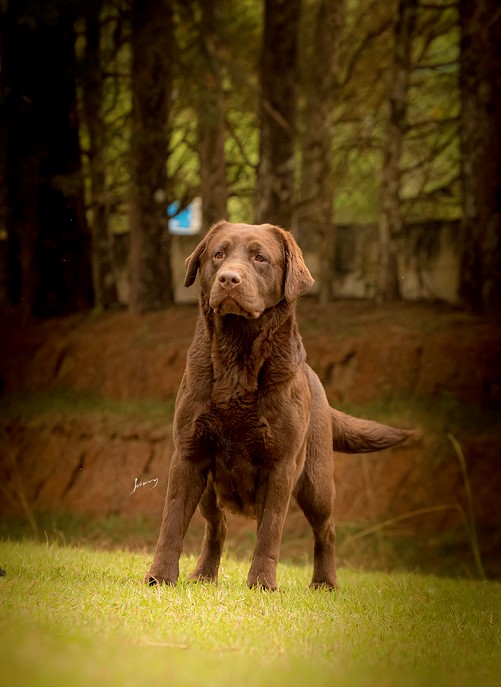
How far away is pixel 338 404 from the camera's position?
12172 mm

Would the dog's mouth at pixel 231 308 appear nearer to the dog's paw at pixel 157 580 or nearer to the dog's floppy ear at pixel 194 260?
the dog's floppy ear at pixel 194 260

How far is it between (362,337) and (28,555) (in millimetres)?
6203

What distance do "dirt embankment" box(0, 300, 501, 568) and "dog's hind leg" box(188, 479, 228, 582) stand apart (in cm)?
437

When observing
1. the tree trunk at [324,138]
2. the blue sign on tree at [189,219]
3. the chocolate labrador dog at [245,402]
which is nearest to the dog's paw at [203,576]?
the chocolate labrador dog at [245,402]

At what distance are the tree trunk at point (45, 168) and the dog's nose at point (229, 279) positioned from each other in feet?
29.2

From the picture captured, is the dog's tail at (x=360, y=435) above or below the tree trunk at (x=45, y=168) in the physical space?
below

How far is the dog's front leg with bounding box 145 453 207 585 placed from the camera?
5.81 meters

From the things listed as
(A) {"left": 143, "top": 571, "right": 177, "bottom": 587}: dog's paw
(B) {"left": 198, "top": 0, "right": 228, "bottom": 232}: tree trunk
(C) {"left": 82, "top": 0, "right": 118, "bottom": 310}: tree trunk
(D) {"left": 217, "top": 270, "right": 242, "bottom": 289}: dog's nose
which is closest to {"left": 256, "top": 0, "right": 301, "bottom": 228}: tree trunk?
(B) {"left": 198, "top": 0, "right": 228, "bottom": 232}: tree trunk

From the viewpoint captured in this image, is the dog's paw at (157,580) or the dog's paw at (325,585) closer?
the dog's paw at (157,580)

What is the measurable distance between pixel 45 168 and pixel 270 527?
9516 millimetres

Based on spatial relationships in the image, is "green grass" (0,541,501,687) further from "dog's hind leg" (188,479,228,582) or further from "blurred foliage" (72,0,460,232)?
"blurred foliage" (72,0,460,232)

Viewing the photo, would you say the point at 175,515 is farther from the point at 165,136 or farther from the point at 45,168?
the point at 45,168

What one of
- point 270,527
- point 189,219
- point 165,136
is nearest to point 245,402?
point 270,527

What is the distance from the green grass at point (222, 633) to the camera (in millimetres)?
3633
